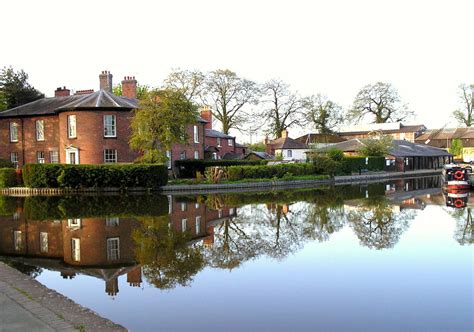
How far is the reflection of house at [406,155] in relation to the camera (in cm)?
5525

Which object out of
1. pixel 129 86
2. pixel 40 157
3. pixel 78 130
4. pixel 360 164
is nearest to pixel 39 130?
pixel 40 157

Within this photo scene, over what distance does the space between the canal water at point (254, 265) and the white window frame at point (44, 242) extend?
0.11 feet

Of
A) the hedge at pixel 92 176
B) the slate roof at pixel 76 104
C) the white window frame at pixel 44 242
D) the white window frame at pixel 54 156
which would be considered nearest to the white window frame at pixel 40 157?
the white window frame at pixel 54 156

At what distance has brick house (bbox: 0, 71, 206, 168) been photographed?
33.4 m

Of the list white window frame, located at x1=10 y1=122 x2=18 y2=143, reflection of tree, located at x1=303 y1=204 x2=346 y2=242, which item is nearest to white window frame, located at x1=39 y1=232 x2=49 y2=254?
reflection of tree, located at x1=303 y1=204 x2=346 y2=242

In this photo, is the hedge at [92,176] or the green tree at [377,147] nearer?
the hedge at [92,176]

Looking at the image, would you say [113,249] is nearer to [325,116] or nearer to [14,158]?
[14,158]

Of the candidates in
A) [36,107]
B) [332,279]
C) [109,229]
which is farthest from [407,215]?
[36,107]

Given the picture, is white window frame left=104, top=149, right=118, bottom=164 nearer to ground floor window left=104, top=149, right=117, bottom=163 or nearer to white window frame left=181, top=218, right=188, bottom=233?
ground floor window left=104, top=149, right=117, bottom=163

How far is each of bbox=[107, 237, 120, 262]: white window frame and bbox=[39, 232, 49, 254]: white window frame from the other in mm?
1589

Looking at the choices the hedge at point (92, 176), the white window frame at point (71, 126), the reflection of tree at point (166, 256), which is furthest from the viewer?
the white window frame at point (71, 126)

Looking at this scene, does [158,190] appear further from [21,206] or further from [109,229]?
[109,229]

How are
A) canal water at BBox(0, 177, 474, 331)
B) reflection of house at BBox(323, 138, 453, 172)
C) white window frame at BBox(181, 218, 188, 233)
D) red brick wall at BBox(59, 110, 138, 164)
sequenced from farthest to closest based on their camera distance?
reflection of house at BBox(323, 138, 453, 172), red brick wall at BBox(59, 110, 138, 164), white window frame at BBox(181, 218, 188, 233), canal water at BBox(0, 177, 474, 331)

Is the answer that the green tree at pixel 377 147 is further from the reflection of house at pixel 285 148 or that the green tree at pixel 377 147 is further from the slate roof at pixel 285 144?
the slate roof at pixel 285 144
